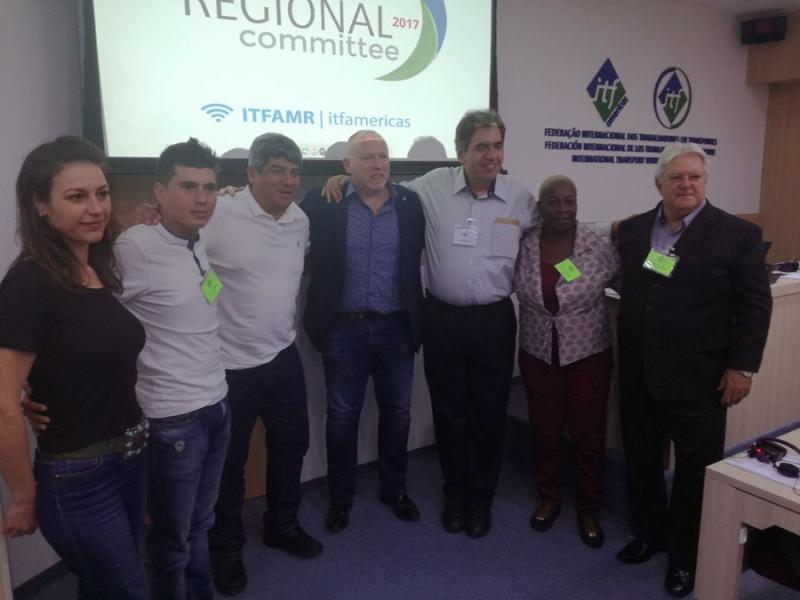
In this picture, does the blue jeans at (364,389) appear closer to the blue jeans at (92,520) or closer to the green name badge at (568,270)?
the green name badge at (568,270)

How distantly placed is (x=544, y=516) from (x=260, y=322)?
1530mm

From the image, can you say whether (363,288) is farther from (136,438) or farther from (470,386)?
(136,438)

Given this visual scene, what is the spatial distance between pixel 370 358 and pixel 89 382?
4.47 feet

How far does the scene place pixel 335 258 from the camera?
7.83ft

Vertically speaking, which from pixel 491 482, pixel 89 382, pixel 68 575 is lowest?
pixel 68 575

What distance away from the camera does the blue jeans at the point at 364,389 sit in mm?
2502

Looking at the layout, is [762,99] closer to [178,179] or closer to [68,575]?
[178,179]

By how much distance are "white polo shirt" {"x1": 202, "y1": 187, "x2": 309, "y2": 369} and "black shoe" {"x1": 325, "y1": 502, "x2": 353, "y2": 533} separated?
0.88 meters

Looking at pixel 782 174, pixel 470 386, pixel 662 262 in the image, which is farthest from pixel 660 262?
pixel 782 174

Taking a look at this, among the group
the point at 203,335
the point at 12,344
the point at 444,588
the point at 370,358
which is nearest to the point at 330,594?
the point at 444,588

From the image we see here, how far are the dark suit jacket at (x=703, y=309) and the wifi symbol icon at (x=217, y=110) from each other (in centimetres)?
168

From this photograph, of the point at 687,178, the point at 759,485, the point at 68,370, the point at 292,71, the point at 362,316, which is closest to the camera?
the point at 68,370

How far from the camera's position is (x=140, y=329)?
1.44 metres

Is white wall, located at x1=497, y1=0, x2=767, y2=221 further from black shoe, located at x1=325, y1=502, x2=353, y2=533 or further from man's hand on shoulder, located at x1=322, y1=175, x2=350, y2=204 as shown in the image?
black shoe, located at x1=325, y1=502, x2=353, y2=533
